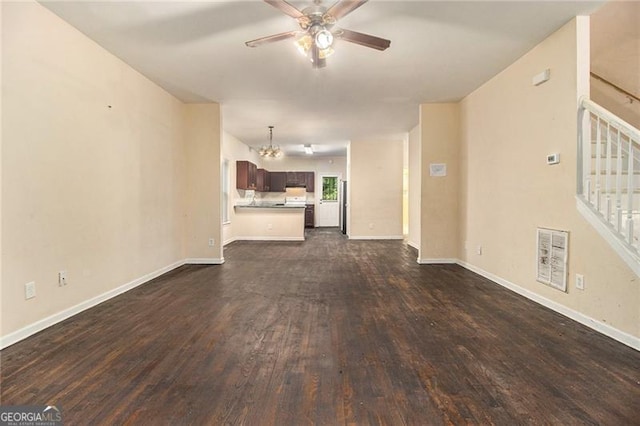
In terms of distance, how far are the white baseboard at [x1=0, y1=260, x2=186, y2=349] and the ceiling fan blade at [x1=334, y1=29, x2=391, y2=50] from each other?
3.33m

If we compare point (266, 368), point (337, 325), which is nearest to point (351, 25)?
point (337, 325)

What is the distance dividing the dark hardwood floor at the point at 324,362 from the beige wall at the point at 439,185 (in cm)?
173

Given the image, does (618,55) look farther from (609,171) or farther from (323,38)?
(323,38)

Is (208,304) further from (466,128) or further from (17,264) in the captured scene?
(466,128)

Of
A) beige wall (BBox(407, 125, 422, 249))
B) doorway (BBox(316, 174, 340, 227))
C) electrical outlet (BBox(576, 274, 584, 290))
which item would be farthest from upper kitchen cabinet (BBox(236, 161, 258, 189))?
electrical outlet (BBox(576, 274, 584, 290))

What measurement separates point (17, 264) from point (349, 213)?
22.5 ft

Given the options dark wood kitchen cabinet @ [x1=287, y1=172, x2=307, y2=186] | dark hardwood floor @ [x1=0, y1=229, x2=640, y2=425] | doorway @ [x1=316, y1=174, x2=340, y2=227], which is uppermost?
dark wood kitchen cabinet @ [x1=287, y1=172, x2=307, y2=186]

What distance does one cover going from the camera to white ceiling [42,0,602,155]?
2619 mm

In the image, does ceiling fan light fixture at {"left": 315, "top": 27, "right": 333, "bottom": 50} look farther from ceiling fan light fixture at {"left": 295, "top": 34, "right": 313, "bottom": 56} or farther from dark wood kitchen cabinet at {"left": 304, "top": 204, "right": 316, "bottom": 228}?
dark wood kitchen cabinet at {"left": 304, "top": 204, "right": 316, "bottom": 228}

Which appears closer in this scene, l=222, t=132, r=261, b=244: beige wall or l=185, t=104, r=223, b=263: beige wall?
l=185, t=104, r=223, b=263: beige wall

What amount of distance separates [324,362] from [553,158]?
287 cm

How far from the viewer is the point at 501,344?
230cm

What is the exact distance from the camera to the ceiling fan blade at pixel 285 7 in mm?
2193

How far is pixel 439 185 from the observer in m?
5.25
